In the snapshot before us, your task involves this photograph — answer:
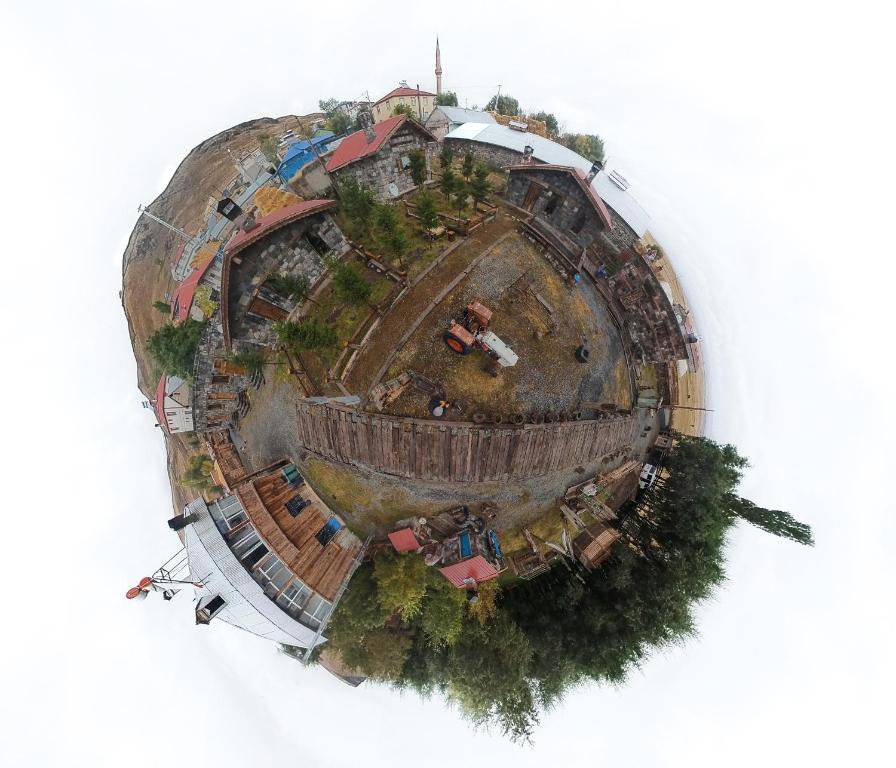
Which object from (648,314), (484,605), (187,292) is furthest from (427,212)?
(484,605)

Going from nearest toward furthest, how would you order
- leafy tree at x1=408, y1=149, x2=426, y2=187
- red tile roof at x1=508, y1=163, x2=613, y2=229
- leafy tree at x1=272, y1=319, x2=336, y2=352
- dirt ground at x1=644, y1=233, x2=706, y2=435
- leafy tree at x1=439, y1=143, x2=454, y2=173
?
leafy tree at x1=272, y1=319, x2=336, y2=352 → leafy tree at x1=439, y1=143, x2=454, y2=173 → leafy tree at x1=408, y1=149, x2=426, y2=187 → red tile roof at x1=508, y1=163, x2=613, y2=229 → dirt ground at x1=644, y1=233, x2=706, y2=435

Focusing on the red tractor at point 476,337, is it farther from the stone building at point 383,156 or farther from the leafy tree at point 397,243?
the stone building at point 383,156

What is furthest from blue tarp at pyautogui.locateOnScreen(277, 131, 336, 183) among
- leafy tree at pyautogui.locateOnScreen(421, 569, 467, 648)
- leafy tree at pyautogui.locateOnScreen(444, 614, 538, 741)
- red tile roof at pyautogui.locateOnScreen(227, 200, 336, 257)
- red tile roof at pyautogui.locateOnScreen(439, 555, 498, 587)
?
leafy tree at pyautogui.locateOnScreen(444, 614, 538, 741)

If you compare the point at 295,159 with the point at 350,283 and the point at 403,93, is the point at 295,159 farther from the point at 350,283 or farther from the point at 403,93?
the point at 350,283

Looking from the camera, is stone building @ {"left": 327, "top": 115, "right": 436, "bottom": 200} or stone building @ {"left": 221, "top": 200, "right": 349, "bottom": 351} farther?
stone building @ {"left": 327, "top": 115, "right": 436, "bottom": 200}

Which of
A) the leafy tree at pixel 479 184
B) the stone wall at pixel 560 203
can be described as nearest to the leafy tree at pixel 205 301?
the leafy tree at pixel 479 184

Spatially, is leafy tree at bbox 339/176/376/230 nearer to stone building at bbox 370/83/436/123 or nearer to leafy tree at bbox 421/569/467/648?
stone building at bbox 370/83/436/123

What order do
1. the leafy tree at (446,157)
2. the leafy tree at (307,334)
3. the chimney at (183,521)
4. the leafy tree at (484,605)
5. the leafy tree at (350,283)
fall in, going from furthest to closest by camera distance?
the leafy tree at (446,157) < the leafy tree at (484,605) < the leafy tree at (350,283) < the chimney at (183,521) < the leafy tree at (307,334)

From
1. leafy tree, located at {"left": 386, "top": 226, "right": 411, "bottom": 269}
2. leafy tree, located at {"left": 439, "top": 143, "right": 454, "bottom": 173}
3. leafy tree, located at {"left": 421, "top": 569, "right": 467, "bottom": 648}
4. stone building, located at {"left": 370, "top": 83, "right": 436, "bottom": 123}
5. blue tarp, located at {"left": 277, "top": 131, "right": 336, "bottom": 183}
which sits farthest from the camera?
stone building, located at {"left": 370, "top": 83, "right": 436, "bottom": 123}
